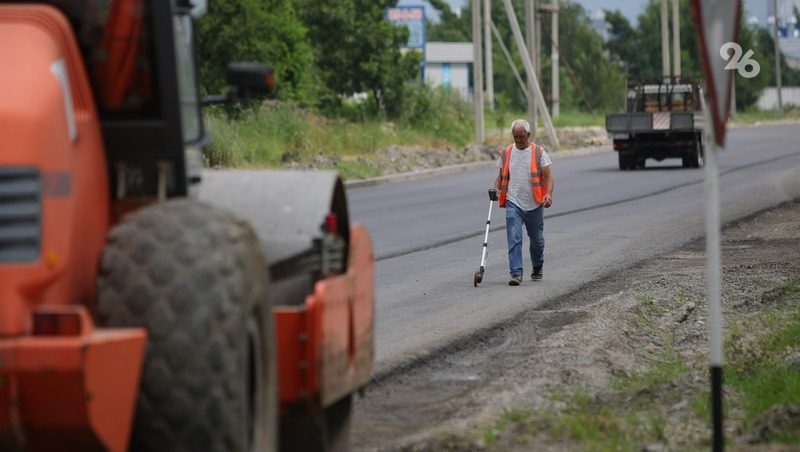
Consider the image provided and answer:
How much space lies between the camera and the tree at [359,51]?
188 feet

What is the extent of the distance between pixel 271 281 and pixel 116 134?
1059mm

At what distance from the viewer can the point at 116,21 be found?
597 centimetres

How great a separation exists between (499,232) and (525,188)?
6299 millimetres

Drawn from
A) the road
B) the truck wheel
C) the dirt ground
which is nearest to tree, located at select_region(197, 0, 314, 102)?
the road

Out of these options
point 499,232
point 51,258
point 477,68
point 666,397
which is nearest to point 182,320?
point 51,258

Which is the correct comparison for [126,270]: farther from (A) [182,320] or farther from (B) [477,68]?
(B) [477,68]

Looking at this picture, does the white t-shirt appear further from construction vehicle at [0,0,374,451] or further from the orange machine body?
the orange machine body

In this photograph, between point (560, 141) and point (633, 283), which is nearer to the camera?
point (633, 283)

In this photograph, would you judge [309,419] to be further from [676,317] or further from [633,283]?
[633,283]

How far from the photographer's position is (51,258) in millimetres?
5199

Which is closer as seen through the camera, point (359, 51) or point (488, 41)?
point (359, 51)

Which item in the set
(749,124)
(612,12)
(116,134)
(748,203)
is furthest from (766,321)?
(612,12)

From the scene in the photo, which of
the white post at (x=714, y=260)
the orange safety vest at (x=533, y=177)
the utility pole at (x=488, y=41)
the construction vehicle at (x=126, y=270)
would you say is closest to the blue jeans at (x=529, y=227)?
the orange safety vest at (x=533, y=177)

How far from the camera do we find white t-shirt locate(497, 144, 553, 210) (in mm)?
17359
